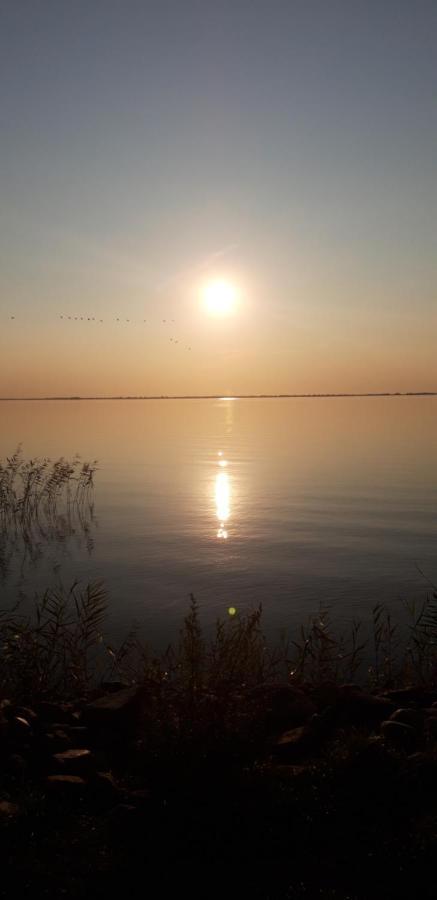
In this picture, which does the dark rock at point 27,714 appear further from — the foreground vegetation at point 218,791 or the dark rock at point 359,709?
the dark rock at point 359,709

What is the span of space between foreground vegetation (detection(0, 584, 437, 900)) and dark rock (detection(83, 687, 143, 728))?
25mm

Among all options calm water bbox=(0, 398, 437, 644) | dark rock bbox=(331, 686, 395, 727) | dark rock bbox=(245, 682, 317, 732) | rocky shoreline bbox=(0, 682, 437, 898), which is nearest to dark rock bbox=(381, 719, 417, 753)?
rocky shoreline bbox=(0, 682, 437, 898)

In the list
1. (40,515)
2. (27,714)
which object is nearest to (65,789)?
(27,714)

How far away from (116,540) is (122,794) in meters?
21.7

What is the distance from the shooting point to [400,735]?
965 cm

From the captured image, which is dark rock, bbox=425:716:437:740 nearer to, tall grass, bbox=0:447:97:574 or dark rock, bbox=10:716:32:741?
dark rock, bbox=10:716:32:741

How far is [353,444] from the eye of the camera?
7675 cm

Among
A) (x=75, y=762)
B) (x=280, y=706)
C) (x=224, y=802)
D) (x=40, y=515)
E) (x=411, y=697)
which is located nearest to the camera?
(x=224, y=802)

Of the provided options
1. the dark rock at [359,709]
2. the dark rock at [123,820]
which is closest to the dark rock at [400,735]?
the dark rock at [359,709]

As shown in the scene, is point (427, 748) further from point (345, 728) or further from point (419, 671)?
point (419, 671)

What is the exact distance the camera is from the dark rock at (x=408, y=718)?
33.5 feet

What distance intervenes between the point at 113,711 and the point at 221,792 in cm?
303

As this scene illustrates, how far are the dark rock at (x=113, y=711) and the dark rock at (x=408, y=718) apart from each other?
412cm

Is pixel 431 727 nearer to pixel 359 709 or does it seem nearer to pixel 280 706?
pixel 359 709
